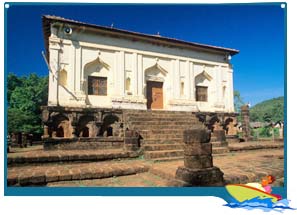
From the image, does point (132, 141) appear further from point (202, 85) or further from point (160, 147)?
point (202, 85)

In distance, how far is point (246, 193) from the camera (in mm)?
4504

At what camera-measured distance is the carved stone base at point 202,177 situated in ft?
15.8

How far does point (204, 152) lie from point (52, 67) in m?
8.41

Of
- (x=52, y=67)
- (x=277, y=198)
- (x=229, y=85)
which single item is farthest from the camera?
(x=229, y=85)

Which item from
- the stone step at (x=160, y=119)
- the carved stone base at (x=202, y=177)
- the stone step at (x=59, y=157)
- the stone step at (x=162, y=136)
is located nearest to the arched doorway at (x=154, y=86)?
the stone step at (x=160, y=119)

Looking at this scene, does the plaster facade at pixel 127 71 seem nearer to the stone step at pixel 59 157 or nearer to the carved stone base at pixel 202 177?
the stone step at pixel 59 157

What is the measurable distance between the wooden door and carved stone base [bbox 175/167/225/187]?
8920mm

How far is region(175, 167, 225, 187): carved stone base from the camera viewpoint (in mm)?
4824

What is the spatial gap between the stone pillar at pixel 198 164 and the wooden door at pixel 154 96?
8.72 m

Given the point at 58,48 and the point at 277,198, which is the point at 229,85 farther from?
the point at 277,198

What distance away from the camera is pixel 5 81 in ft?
17.3

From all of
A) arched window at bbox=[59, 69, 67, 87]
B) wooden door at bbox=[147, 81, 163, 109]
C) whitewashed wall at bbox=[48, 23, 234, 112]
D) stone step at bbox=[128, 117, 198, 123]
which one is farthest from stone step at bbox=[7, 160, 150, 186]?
wooden door at bbox=[147, 81, 163, 109]

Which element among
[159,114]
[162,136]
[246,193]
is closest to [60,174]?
[246,193]

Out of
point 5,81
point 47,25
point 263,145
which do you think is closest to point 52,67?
point 47,25
